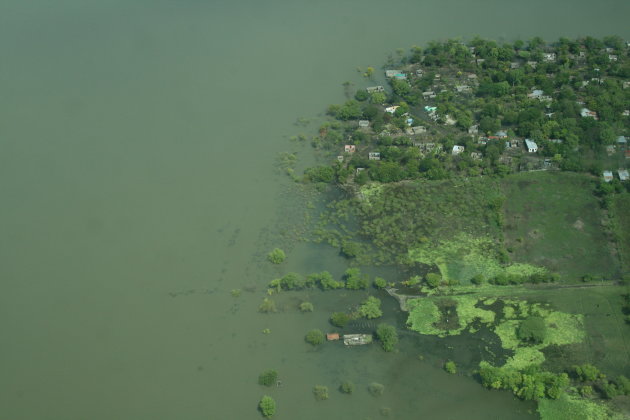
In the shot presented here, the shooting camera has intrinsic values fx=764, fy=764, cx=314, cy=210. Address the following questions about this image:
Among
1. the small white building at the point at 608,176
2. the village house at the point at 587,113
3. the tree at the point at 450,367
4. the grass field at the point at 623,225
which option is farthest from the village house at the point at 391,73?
the tree at the point at 450,367

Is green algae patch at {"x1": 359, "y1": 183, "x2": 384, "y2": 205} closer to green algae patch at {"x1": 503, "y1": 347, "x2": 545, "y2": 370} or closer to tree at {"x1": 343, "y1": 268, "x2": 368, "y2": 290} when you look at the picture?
tree at {"x1": 343, "y1": 268, "x2": 368, "y2": 290}

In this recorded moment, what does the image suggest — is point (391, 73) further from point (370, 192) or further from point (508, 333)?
point (508, 333)

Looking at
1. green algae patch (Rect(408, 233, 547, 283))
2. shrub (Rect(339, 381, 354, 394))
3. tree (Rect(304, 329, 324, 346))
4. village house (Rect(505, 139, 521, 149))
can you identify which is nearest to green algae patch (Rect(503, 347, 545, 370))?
green algae patch (Rect(408, 233, 547, 283))

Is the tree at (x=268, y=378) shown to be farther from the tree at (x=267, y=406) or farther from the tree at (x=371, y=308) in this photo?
the tree at (x=371, y=308)

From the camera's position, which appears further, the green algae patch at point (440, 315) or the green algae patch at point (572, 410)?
the green algae patch at point (440, 315)

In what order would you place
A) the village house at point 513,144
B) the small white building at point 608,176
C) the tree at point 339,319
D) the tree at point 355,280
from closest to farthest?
1. the tree at point 339,319
2. the tree at point 355,280
3. the small white building at point 608,176
4. the village house at point 513,144

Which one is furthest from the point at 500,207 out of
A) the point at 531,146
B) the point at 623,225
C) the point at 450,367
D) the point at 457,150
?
the point at 450,367

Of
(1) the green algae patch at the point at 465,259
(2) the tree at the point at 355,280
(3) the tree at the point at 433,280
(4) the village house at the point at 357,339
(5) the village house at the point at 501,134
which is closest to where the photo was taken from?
(4) the village house at the point at 357,339
